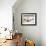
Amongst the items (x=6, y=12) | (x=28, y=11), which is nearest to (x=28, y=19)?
(x=28, y=11)

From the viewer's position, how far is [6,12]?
4.23m

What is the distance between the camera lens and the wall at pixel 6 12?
4195 millimetres

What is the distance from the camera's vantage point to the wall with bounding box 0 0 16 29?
4.20m

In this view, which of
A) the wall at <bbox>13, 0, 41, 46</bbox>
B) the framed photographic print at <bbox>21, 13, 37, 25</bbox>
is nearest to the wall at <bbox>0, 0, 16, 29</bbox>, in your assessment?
the wall at <bbox>13, 0, 41, 46</bbox>

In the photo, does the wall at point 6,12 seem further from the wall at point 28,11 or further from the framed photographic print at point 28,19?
the framed photographic print at point 28,19

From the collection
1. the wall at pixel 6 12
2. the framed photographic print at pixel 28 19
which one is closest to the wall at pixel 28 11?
the framed photographic print at pixel 28 19

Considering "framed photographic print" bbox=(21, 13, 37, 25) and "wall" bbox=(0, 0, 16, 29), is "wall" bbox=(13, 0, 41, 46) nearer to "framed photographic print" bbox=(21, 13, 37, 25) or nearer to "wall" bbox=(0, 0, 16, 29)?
"framed photographic print" bbox=(21, 13, 37, 25)

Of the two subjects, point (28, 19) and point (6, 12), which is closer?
point (6, 12)

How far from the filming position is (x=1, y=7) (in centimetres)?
419

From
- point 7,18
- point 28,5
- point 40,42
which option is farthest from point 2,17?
point 40,42

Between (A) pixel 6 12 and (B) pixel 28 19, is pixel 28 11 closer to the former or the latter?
(B) pixel 28 19

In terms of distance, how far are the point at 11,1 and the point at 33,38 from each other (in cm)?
185

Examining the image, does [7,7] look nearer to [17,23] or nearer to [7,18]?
[7,18]

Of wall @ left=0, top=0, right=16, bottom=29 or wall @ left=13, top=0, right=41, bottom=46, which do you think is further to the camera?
wall @ left=13, top=0, right=41, bottom=46
